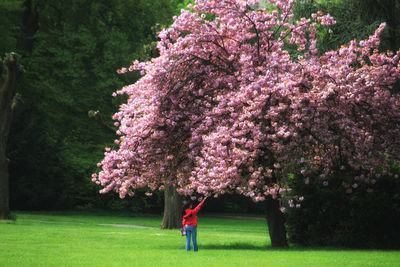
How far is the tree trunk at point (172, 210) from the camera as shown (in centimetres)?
3134

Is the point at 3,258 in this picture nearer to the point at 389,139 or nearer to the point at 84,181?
the point at 389,139

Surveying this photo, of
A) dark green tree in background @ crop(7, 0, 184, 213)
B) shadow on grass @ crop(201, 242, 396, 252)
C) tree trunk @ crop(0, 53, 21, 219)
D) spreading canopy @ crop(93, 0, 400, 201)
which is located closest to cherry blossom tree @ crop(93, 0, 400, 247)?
spreading canopy @ crop(93, 0, 400, 201)

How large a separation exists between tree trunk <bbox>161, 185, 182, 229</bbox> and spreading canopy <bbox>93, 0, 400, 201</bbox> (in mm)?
13087

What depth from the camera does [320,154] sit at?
54.9ft

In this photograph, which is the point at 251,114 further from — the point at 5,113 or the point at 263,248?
the point at 5,113

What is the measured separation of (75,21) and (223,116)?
30.0 metres

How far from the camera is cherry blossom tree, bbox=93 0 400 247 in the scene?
15.2 meters

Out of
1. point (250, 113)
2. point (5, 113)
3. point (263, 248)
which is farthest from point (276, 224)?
point (5, 113)

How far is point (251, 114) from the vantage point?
15.1 meters

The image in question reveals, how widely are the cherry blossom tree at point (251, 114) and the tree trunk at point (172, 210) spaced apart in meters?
13.0

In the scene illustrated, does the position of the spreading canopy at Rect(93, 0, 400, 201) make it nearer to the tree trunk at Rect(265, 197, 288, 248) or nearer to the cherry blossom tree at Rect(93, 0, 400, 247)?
the cherry blossom tree at Rect(93, 0, 400, 247)

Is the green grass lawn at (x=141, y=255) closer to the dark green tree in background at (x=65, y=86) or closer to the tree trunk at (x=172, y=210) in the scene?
the tree trunk at (x=172, y=210)

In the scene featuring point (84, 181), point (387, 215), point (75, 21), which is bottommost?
point (387, 215)

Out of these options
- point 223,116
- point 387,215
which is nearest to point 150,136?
point 223,116
